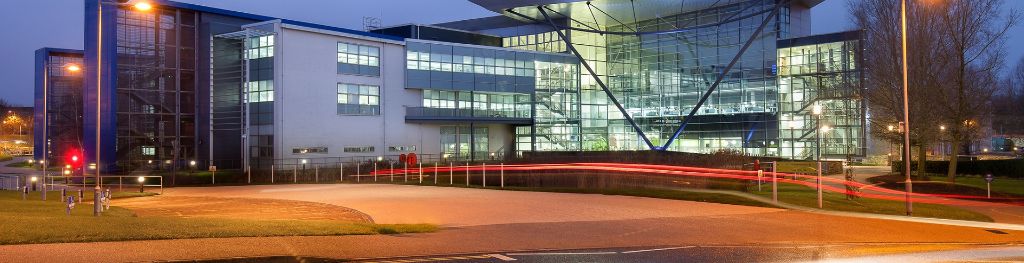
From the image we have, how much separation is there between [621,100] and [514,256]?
175 feet

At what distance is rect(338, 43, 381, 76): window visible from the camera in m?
52.8

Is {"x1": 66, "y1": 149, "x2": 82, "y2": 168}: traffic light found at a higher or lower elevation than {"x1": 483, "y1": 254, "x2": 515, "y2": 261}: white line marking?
higher

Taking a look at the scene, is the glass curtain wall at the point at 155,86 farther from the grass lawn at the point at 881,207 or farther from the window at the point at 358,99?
the grass lawn at the point at 881,207

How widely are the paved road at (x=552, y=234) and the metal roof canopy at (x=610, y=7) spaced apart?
3741 cm

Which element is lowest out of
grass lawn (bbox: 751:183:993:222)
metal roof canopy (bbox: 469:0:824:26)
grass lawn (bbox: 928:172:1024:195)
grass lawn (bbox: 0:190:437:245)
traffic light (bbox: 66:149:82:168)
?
grass lawn (bbox: 928:172:1024:195)

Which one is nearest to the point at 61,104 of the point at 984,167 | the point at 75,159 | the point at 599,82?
the point at 75,159

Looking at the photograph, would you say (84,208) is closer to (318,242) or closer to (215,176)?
(318,242)

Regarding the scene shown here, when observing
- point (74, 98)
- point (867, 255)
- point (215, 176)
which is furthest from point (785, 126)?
point (74, 98)

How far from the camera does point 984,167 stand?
152ft

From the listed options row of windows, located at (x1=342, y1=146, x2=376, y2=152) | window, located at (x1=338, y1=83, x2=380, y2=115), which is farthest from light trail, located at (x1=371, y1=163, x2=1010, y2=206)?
window, located at (x1=338, y1=83, x2=380, y2=115)

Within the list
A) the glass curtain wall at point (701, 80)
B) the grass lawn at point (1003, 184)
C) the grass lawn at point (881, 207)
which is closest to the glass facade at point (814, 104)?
the glass curtain wall at point (701, 80)

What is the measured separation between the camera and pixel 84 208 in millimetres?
22781

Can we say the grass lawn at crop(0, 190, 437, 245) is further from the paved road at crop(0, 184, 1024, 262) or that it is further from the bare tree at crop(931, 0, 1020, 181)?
the bare tree at crop(931, 0, 1020, 181)

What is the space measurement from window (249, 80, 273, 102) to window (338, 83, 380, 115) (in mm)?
4482
